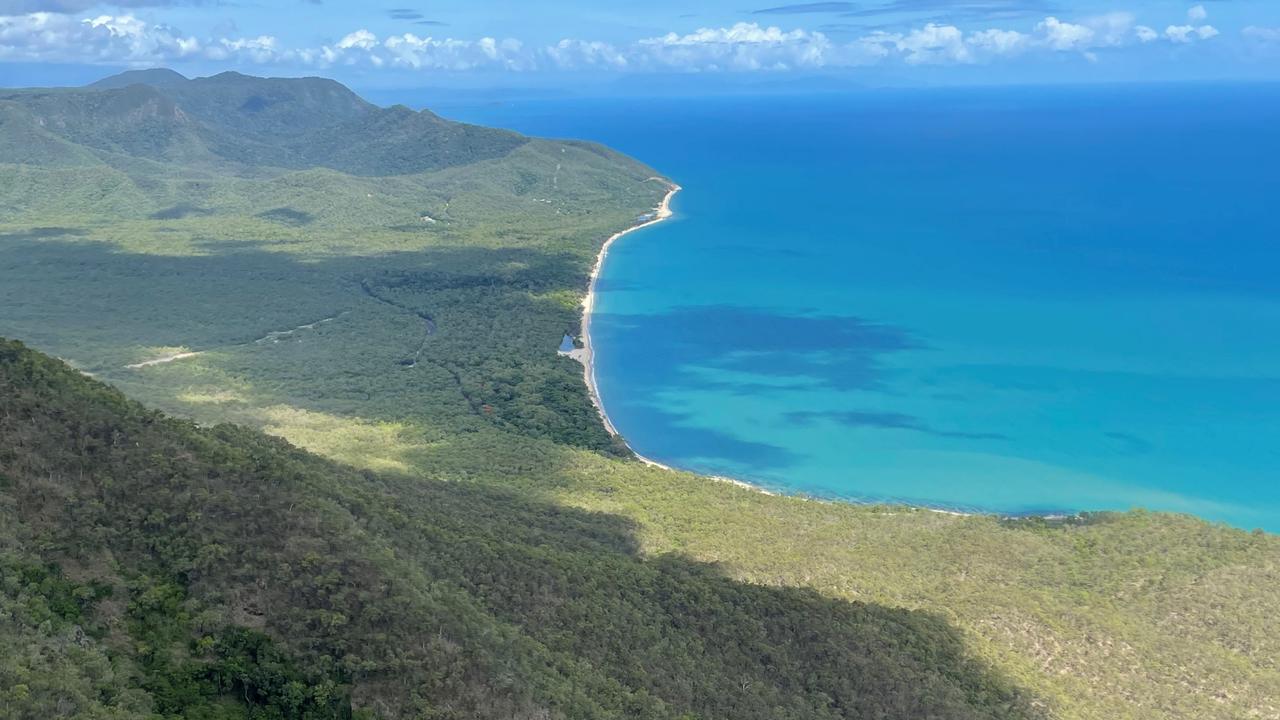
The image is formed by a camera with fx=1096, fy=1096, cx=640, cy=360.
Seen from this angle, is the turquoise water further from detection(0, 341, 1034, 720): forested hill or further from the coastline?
detection(0, 341, 1034, 720): forested hill

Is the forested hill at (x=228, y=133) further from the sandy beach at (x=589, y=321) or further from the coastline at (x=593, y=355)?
the coastline at (x=593, y=355)

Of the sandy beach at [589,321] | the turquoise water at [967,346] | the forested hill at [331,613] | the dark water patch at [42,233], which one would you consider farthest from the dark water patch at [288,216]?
the forested hill at [331,613]

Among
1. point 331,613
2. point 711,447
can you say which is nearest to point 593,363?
point 711,447

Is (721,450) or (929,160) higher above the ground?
(929,160)

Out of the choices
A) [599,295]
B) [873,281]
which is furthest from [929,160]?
[599,295]

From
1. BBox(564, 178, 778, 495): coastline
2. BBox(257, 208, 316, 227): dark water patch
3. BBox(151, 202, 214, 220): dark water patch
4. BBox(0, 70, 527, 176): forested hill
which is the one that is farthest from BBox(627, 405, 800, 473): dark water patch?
BBox(0, 70, 527, 176): forested hill

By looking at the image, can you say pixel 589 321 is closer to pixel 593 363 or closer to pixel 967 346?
pixel 593 363

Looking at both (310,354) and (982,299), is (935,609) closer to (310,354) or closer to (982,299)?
(310,354)
